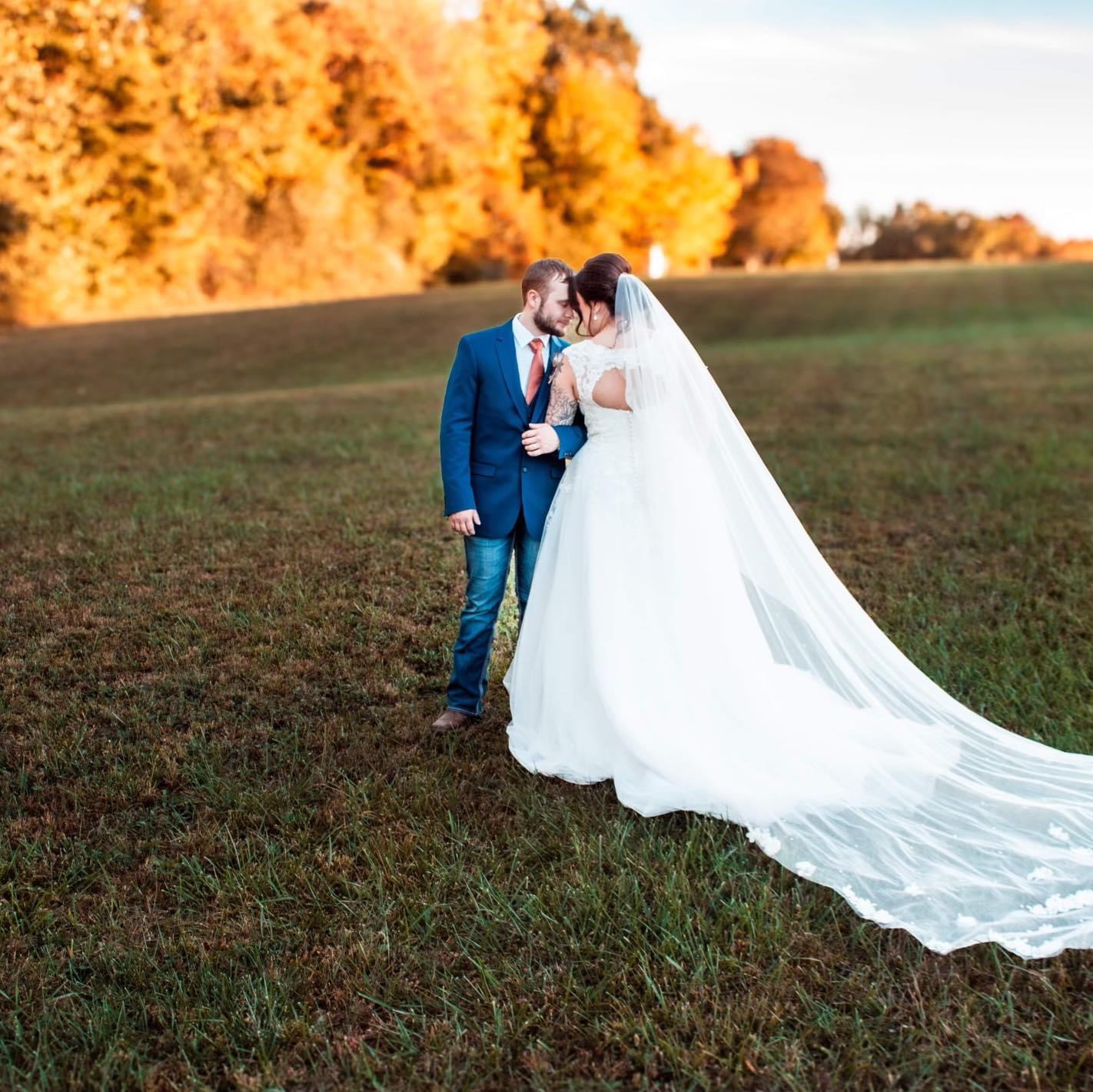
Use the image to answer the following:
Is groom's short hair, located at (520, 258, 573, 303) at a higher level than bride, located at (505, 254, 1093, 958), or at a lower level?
higher

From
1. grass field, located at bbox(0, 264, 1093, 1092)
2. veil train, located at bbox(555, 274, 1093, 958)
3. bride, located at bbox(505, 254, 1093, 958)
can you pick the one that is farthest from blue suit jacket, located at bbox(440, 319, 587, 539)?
grass field, located at bbox(0, 264, 1093, 1092)

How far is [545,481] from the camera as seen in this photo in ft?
14.9

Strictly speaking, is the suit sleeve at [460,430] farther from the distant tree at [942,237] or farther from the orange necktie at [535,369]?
the distant tree at [942,237]

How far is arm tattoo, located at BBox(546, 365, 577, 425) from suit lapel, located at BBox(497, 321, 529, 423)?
0.40ft

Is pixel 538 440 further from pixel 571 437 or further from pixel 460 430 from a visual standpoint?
pixel 460 430

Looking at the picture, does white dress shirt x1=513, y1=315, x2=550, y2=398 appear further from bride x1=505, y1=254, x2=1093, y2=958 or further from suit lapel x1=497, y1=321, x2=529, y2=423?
bride x1=505, y1=254, x2=1093, y2=958

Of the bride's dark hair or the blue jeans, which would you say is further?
the blue jeans

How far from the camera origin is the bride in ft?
12.1

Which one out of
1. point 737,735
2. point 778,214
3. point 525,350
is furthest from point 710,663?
point 778,214

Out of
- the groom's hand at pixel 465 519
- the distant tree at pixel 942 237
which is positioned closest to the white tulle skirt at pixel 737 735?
the groom's hand at pixel 465 519

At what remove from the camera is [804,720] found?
3.95m

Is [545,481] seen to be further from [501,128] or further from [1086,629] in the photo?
[501,128]

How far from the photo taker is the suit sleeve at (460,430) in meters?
4.31

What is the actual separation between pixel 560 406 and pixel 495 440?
1.09ft
